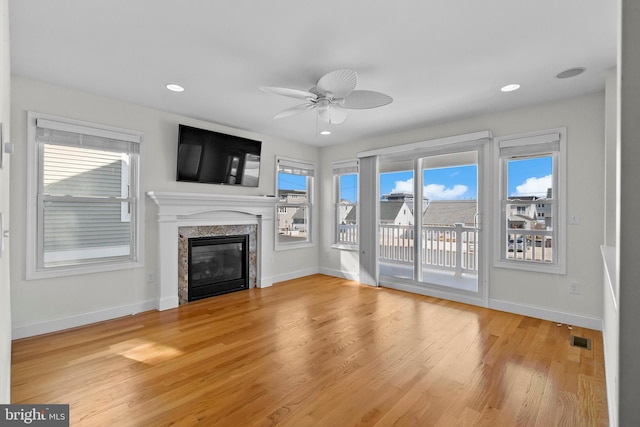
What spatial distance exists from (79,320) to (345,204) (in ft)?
13.8

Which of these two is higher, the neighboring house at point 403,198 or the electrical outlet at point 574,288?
the neighboring house at point 403,198

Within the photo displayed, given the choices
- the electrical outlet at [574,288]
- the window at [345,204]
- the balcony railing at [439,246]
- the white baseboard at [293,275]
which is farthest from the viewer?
the window at [345,204]

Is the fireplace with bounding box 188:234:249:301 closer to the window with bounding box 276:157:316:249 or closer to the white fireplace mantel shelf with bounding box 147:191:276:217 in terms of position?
the white fireplace mantel shelf with bounding box 147:191:276:217

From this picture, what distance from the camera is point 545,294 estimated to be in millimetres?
3615

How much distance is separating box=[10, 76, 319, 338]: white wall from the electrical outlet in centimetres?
457

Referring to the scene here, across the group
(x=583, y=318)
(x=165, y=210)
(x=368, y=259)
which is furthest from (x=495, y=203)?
(x=165, y=210)

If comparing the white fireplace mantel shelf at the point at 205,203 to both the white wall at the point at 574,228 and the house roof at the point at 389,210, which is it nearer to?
the house roof at the point at 389,210

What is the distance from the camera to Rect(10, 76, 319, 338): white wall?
3.01 metres

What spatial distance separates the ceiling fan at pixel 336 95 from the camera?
94.3 inches

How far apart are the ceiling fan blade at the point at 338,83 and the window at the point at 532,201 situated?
2464 mm

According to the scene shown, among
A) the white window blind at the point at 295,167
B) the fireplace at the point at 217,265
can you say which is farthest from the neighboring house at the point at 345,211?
the fireplace at the point at 217,265

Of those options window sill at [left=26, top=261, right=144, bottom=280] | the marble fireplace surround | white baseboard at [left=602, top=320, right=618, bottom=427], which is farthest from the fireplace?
white baseboard at [left=602, top=320, right=618, bottom=427]

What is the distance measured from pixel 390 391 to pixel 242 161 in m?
3.73

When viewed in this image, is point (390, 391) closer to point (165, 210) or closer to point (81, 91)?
point (165, 210)
